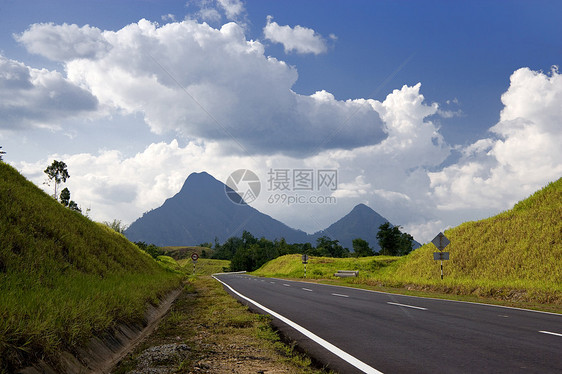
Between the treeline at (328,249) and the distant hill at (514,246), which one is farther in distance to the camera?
the treeline at (328,249)

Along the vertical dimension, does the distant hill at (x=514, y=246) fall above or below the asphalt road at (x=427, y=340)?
above

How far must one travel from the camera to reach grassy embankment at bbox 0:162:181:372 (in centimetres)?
411

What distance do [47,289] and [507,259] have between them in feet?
77.1

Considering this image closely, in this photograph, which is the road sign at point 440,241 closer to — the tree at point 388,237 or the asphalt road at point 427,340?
the asphalt road at point 427,340

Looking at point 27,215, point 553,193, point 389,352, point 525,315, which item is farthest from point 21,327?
point 553,193

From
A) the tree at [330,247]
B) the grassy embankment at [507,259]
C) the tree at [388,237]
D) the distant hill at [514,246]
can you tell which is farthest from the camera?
the tree at [330,247]

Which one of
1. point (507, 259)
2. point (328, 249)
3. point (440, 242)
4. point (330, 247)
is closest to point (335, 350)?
point (440, 242)

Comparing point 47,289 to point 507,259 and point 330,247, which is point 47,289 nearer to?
point 507,259

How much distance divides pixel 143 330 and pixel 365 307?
660 centimetres

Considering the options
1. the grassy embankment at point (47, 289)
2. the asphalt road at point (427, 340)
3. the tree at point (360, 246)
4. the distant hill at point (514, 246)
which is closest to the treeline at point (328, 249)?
the tree at point (360, 246)

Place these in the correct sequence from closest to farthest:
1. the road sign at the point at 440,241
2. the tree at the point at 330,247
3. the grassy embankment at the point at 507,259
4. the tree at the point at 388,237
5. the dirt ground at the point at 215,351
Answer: the dirt ground at the point at 215,351, the grassy embankment at the point at 507,259, the road sign at the point at 440,241, the tree at the point at 388,237, the tree at the point at 330,247

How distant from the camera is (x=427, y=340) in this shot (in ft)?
21.2

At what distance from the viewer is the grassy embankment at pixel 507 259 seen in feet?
56.6

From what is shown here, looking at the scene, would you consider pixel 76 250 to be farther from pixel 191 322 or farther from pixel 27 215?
pixel 191 322
